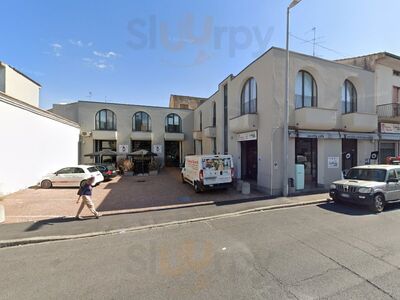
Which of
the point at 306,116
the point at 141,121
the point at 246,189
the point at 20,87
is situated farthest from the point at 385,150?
the point at 20,87

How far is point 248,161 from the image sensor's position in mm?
14453

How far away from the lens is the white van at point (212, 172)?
10461 millimetres

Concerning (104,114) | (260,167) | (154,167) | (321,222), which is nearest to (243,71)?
(260,167)

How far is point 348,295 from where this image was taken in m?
3.08

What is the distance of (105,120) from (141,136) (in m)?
4.00

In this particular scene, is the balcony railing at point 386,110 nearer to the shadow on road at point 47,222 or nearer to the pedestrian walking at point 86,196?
the pedestrian walking at point 86,196

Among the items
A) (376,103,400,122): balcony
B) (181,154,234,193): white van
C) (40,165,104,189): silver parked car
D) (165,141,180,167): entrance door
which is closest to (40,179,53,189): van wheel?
(40,165,104,189): silver parked car

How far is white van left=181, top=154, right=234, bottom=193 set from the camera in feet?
34.3

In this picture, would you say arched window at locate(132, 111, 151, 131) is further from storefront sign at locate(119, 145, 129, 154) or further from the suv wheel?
the suv wheel

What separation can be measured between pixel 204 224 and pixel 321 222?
3.53 metres

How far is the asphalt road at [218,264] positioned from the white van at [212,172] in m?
4.27

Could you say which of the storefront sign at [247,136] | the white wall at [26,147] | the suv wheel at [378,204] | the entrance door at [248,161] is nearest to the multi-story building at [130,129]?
the white wall at [26,147]

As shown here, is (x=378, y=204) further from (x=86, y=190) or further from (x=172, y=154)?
(x=172, y=154)

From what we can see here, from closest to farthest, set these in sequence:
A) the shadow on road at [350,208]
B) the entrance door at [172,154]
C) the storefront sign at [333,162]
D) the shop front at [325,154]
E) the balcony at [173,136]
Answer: the shadow on road at [350,208] → the shop front at [325,154] → the storefront sign at [333,162] → the balcony at [173,136] → the entrance door at [172,154]
